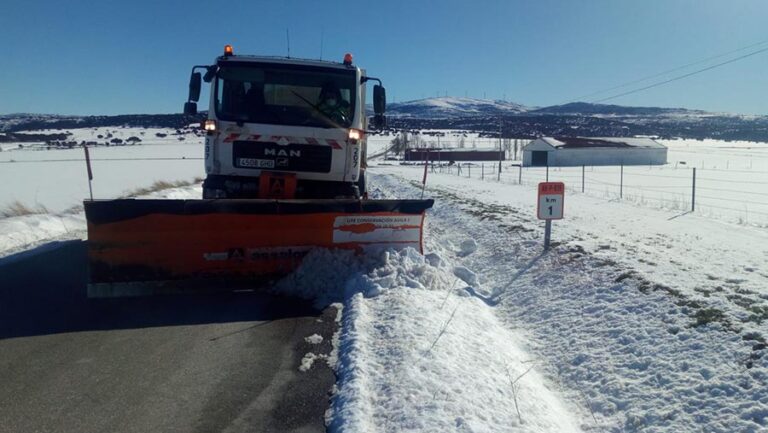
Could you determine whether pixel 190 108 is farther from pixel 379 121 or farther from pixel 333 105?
pixel 379 121

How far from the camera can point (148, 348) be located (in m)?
5.10

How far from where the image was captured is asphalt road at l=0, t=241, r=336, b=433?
3791 millimetres

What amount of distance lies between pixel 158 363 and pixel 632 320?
451 centimetres

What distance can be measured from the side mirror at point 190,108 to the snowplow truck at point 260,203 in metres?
0.02

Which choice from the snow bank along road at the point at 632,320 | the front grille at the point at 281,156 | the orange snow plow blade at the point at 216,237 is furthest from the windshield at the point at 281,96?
the snow bank along road at the point at 632,320

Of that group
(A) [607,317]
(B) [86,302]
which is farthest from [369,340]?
(B) [86,302]

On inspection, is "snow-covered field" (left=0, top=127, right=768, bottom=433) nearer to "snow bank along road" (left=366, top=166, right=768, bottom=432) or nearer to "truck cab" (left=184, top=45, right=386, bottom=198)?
"snow bank along road" (left=366, top=166, right=768, bottom=432)

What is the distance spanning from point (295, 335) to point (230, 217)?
203 centimetres

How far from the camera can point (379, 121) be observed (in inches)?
380

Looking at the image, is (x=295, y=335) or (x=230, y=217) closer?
(x=295, y=335)

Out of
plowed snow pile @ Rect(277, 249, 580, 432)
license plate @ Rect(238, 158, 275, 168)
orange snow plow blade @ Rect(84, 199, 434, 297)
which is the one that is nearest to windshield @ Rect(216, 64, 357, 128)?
license plate @ Rect(238, 158, 275, 168)

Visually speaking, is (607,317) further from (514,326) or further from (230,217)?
(230,217)

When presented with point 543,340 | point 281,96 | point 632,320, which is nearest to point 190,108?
point 281,96

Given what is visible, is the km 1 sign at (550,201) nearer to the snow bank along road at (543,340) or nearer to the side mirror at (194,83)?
the snow bank along road at (543,340)
